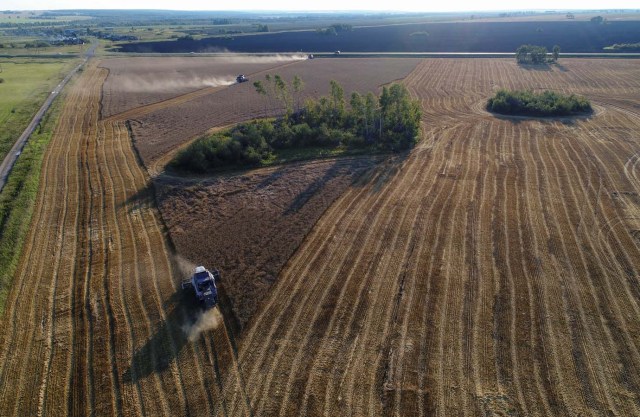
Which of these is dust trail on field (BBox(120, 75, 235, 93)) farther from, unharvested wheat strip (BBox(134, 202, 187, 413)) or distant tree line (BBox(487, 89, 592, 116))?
distant tree line (BBox(487, 89, 592, 116))

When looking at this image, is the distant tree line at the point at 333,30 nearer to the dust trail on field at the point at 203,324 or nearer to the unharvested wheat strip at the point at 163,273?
the unharvested wheat strip at the point at 163,273

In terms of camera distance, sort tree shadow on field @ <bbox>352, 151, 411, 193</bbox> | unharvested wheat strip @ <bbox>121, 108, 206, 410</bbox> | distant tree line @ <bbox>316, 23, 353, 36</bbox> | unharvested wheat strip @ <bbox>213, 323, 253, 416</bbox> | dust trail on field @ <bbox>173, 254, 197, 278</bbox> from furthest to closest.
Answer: distant tree line @ <bbox>316, 23, 353, 36</bbox>, tree shadow on field @ <bbox>352, 151, 411, 193</bbox>, dust trail on field @ <bbox>173, 254, 197, 278</bbox>, unharvested wheat strip @ <bbox>121, 108, 206, 410</bbox>, unharvested wheat strip @ <bbox>213, 323, 253, 416</bbox>

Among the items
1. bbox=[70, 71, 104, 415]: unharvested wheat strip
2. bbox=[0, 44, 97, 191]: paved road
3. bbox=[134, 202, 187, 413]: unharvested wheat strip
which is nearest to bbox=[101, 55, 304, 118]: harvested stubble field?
bbox=[0, 44, 97, 191]: paved road

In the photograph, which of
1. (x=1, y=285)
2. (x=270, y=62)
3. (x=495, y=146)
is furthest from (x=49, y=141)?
(x=270, y=62)

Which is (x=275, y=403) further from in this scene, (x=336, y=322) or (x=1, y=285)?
(x=1, y=285)


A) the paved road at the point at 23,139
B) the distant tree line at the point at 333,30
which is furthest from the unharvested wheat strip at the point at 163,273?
the distant tree line at the point at 333,30

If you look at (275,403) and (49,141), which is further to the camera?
(49,141)
